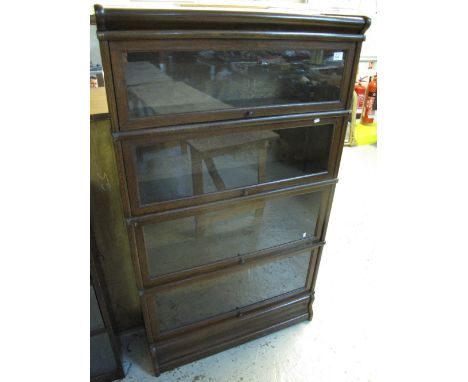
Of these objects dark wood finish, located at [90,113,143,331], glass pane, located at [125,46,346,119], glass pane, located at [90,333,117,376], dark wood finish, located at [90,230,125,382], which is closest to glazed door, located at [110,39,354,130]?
glass pane, located at [125,46,346,119]

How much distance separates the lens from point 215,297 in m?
1.29

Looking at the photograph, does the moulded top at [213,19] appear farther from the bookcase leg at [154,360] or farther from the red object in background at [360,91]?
the red object in background at [360,91]

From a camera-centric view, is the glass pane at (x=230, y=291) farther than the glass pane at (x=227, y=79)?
Yes

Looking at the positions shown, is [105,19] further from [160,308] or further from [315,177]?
[160,308]

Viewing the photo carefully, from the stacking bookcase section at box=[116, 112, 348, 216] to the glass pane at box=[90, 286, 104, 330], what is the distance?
1.20ft

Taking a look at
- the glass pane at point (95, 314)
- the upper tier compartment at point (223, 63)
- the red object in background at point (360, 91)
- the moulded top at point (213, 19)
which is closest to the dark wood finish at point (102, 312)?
the glass pane at point (95, 314)

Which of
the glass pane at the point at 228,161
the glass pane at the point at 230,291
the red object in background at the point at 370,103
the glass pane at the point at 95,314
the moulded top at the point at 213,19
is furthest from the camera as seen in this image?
the red object in background at the point at 370,103

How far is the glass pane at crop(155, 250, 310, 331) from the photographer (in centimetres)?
121

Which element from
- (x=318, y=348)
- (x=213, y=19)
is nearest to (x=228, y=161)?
(x=213, y=19)

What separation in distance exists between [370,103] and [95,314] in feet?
10.8

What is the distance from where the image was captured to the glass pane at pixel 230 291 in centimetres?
121

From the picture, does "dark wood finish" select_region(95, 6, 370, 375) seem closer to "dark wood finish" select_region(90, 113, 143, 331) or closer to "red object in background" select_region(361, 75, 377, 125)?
"dark wood finish" select_region(90, 113, 143, 331)

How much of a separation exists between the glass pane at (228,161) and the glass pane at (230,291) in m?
0.36

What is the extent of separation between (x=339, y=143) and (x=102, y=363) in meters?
1.19
